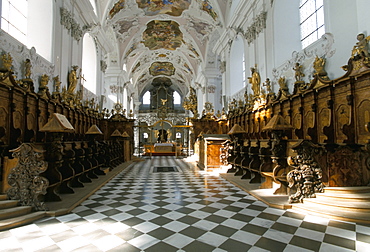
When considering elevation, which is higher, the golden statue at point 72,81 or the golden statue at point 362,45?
the golden statue at point 72,81

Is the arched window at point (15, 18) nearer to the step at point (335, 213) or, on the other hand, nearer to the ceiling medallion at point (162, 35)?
the step at point (335, 213)

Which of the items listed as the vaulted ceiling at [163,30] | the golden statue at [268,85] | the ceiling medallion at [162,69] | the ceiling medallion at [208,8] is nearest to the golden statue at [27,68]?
the vaulted ceiling at [163,30]

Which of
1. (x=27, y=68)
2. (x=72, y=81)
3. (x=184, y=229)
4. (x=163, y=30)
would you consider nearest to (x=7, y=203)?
(x=184, y=229)

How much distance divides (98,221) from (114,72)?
743 inches

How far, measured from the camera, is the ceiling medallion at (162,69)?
2955 centimetres

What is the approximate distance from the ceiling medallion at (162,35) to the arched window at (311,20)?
42.4ft

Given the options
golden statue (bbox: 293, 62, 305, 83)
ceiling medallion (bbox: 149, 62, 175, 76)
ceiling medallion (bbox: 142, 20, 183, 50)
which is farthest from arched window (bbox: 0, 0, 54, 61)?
ceiling medallion (bbox: 149, 62, 175, 76)

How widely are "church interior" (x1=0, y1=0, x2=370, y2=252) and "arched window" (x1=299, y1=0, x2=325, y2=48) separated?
0.17ft

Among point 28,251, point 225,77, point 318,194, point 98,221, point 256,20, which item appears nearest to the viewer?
point 28,251

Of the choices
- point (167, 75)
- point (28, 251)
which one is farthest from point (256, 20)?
point (167, 75)

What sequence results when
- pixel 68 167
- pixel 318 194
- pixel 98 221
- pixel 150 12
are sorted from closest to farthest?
pixel 98 221
pixel 318 194
pixel 68 167
pixel 150 12

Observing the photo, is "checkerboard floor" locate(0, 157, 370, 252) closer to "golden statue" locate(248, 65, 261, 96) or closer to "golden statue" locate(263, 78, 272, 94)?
"golden statue" locate(263, 78, 272, 94)

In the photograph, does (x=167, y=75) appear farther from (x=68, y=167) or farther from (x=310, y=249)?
(x=310, y=249)

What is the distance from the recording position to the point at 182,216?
4.05 metres
